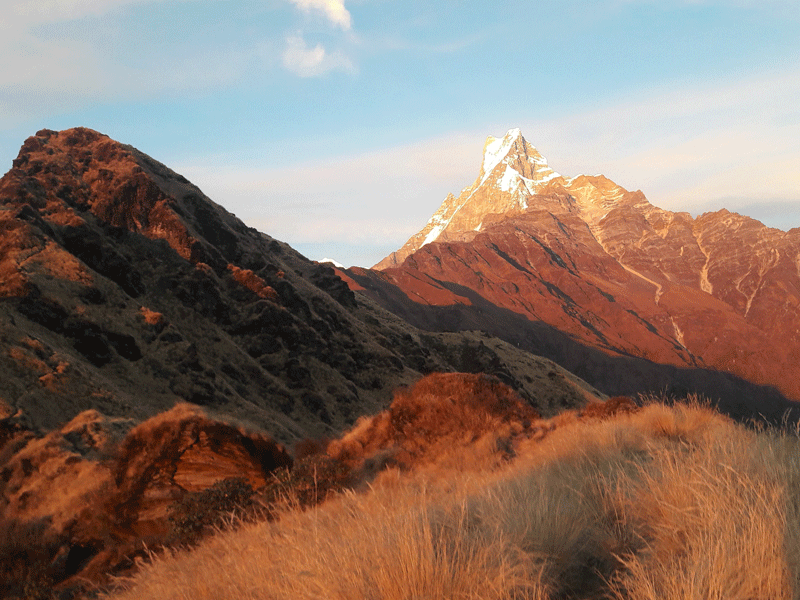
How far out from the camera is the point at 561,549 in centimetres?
391

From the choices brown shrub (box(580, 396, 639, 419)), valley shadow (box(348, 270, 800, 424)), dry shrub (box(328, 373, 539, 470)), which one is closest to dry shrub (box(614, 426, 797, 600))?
dry shrub (box(328, 373, 539, 470))

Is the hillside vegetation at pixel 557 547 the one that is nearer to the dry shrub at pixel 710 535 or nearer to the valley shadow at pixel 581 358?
the dry shrub at pixel 710 535

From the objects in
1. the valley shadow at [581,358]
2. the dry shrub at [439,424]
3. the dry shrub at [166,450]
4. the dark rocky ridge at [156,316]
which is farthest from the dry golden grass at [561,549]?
the valley shadow at [581,358]

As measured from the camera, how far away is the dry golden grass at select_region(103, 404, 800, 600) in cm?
315

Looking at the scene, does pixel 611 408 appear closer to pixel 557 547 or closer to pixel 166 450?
pixel 557 547

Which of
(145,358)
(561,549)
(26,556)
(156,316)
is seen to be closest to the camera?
(561,549)

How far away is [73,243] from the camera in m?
42.5

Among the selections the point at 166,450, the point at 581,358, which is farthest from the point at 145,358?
the point at 581,358

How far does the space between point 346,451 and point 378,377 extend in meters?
35.5

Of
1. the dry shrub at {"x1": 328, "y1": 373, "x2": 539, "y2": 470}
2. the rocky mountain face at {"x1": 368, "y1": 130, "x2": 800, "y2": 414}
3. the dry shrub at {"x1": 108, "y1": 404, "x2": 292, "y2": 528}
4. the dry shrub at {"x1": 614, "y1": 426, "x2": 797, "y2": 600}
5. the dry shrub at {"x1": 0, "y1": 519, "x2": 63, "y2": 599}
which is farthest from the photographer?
the rocky mountain face at {"x1": 368, "y1": 130, "x2": 800, "y2": 414}

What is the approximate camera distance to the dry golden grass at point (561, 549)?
315 cm

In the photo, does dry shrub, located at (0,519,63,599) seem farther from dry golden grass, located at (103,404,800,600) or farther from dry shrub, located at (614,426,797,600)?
dry shrub, located at (614,426,797,600)

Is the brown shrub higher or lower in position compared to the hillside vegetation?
lower

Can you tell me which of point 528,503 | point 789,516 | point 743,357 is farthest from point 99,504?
point 743,357
